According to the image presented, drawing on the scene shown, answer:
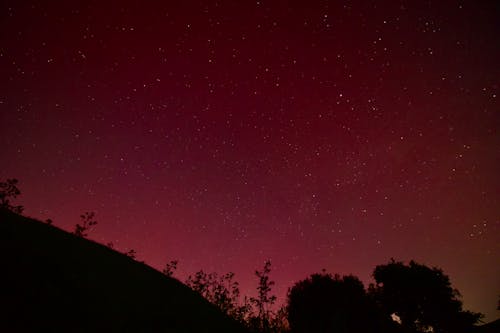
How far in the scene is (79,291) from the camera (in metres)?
10.3

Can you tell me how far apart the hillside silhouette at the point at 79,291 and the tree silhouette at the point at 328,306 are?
88.2ft

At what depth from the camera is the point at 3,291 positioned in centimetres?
790

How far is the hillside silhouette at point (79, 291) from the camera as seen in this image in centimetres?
820

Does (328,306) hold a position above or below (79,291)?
above

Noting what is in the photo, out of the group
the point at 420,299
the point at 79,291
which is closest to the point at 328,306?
the point at 420,299

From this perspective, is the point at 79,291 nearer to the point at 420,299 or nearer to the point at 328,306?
the point at 328,306

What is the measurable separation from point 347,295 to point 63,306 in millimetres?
40580

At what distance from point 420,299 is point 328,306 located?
13000 millimetres

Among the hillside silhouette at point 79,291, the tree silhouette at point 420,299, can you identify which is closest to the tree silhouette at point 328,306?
the tree silhouette at point 420,299

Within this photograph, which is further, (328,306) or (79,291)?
(328,306)

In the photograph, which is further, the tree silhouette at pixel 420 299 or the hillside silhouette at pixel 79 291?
the tree silhouette at pixel 420 299

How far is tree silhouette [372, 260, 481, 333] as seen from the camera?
3928 cm

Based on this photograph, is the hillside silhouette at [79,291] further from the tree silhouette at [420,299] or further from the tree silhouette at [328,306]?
the tree silhouette at [420,299]

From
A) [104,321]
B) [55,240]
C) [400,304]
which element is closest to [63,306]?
[104,321]
